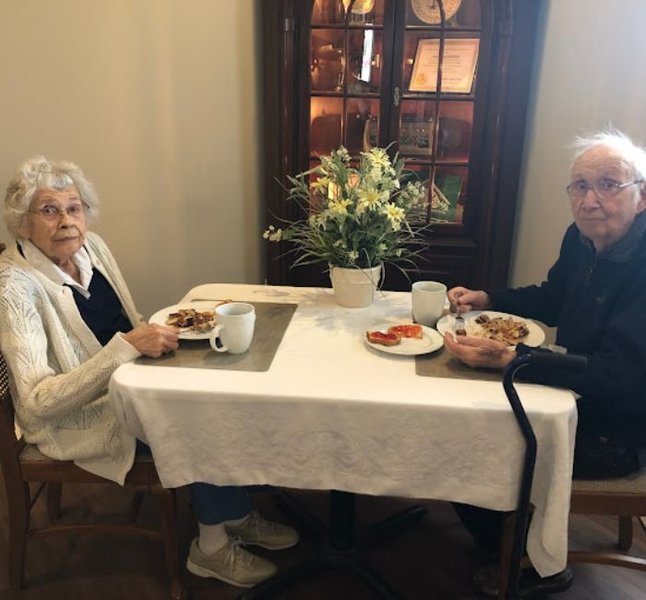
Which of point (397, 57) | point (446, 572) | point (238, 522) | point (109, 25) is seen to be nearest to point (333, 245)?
point (238, 522)

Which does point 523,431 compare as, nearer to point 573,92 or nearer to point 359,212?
point 359,212

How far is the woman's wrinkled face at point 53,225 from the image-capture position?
5.35 feet

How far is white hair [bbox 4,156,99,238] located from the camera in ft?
5.31

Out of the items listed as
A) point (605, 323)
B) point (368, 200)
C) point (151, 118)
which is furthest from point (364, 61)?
point (605, 323)

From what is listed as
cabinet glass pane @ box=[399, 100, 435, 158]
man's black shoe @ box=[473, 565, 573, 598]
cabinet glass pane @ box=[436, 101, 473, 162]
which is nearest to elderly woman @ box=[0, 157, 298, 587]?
man's black shoe @ box=[473, 565, 573, 598]

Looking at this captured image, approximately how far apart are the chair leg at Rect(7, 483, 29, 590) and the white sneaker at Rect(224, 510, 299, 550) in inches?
22.6

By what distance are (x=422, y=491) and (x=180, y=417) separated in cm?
55

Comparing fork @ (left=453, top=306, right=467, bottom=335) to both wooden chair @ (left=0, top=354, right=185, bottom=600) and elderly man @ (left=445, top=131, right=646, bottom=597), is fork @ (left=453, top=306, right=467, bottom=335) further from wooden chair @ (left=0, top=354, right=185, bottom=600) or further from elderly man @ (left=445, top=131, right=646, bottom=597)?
wooden chair @ (left=0, top=354, right=185, bottom=600)

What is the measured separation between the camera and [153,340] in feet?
4.62

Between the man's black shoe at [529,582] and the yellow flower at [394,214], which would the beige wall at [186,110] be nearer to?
the yellow flower at [394,214]

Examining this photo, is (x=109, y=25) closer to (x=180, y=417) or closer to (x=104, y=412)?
(x=104, y=412)

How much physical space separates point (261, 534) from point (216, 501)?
13.0 inches

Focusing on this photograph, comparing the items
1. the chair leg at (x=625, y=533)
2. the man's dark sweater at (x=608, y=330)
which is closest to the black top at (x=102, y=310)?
the man's dark sweater at (x=608, y=330)

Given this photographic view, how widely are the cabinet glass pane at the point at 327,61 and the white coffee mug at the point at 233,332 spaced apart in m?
1.55
